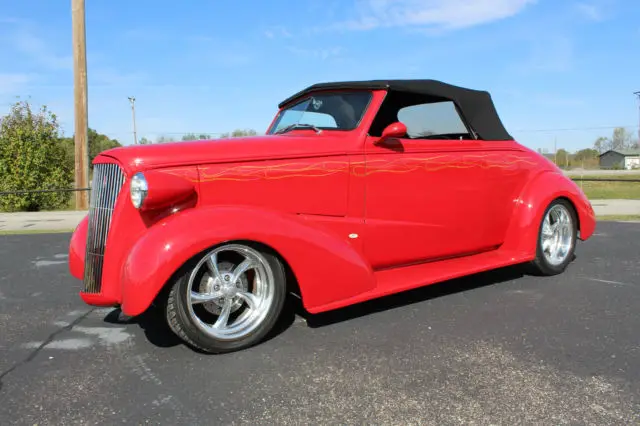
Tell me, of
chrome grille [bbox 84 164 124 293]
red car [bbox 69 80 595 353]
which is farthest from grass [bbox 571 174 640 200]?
chrome grille [bbox 84 164 124 293]

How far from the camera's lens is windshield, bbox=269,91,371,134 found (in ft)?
12.0

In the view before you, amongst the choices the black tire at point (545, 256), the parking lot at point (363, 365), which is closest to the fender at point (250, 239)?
the parking lot at point (363, 365)

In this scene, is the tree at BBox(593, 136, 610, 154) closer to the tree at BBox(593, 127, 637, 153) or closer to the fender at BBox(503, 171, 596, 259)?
the tree at BBox(593, 127, 637, 153)

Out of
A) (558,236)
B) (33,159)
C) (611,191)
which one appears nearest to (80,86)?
(33,159)

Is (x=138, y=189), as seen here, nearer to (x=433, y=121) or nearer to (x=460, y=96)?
(x=433, y=121)

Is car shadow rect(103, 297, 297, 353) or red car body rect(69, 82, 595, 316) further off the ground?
red car body rect(69, 82, 595, 316)

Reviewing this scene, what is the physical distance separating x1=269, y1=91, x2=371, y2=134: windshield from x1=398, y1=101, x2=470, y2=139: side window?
381 millimetres

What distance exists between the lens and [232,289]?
291cm

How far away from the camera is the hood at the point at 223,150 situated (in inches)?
113

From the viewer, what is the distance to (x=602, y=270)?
480 centimetres

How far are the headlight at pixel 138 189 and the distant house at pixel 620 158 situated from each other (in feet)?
315

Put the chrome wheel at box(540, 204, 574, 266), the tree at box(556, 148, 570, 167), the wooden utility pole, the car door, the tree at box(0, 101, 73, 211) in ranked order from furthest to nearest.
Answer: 1. the tree at box(556, 148, 570, 167)
2. the tree at box(0, 101, 73, 211)
3. the wooden utility pole
4. the chrome wheel at box(540, 204, 574, 266)
5. the car door

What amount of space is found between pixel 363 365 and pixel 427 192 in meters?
1.65

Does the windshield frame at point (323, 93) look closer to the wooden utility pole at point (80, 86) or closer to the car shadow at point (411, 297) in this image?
the car shadow at point (411, 297)
